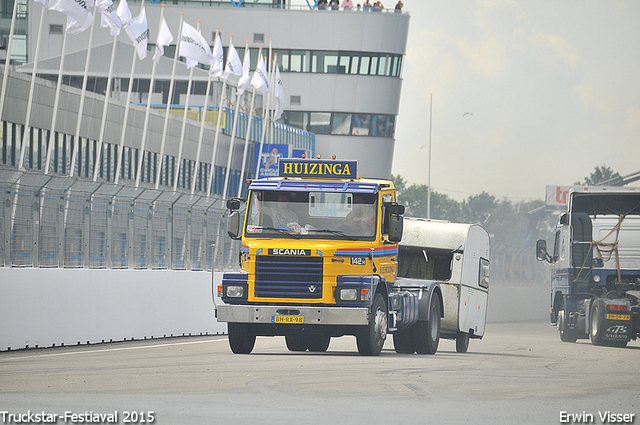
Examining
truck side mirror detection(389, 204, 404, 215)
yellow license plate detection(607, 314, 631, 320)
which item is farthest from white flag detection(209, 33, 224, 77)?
truck side mirror detection(389, 204, 404, 215)

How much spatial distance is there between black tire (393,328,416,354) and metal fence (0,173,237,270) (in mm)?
3605

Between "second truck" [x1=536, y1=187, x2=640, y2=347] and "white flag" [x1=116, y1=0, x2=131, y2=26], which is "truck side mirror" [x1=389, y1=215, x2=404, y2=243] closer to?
"second truck" [x1=536, y1=187, x2=640, y2=347]

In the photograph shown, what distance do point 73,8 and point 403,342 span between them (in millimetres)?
17654

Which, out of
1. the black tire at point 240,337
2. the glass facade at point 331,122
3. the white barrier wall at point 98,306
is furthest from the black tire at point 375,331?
the glass facade at point 331,122

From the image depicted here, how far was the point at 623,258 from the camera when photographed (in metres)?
26.8

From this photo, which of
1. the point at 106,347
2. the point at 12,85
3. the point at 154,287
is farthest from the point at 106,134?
the point at 106,347

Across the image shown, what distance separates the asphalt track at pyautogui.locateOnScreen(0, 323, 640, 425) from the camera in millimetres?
10305

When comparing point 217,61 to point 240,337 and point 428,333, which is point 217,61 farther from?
point 240,337

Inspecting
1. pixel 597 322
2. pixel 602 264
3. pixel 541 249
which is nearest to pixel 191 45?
pixel 541 249

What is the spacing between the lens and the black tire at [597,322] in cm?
2609

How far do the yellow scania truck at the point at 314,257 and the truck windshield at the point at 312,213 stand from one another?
16 millimetres

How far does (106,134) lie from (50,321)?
3307 cm

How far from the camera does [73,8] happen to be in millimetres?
33469

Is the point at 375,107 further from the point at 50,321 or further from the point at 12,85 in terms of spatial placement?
the point at 50,321
